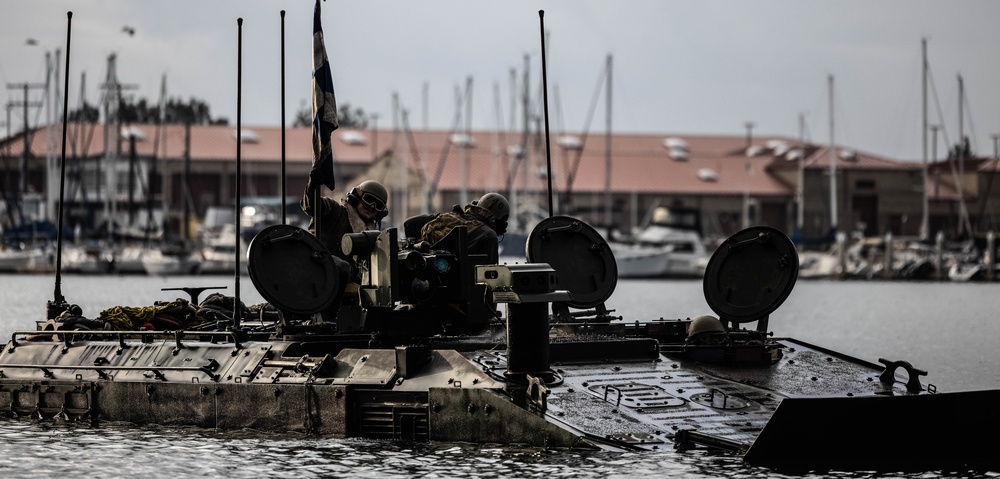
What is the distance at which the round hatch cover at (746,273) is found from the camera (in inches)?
799

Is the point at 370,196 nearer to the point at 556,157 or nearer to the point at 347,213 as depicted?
the point at 347,213

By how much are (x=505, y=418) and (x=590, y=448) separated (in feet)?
3.83

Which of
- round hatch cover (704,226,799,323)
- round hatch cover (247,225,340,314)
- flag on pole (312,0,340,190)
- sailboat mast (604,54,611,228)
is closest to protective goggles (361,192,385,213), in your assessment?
flag on pole (312,0,340,190)

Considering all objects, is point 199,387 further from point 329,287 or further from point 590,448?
point 590,448

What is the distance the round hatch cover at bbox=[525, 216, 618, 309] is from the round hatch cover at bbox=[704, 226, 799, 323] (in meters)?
1.31

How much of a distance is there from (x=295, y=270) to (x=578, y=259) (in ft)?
12.0

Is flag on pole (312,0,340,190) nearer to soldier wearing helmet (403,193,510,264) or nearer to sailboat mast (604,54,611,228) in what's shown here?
soldier wearing helmet (403,193,510,264)

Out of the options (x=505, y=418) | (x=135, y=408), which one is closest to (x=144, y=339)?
(x=135, y=408)

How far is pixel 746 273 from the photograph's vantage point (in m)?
20.5

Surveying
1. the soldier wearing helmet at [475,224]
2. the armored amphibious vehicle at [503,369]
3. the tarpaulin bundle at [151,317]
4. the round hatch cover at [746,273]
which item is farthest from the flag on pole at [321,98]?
the round hatch cover at [746,273]

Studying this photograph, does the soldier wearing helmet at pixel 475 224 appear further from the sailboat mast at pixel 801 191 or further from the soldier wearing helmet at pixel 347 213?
the sailboat mast at pixel 801 191

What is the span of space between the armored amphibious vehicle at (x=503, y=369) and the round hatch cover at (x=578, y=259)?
0.02 meters

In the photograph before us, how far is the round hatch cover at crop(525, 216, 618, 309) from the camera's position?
20984 mm

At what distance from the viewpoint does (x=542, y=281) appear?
685 inches
